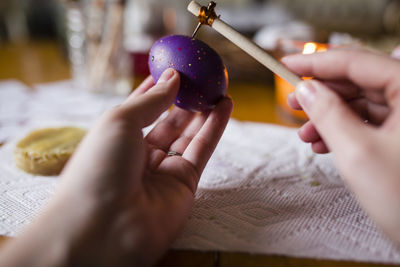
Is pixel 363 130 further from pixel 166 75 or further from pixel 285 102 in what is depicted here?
pixel 285 102

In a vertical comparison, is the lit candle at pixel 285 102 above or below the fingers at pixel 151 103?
below

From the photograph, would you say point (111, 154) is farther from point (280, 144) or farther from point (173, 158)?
point (280, 144)

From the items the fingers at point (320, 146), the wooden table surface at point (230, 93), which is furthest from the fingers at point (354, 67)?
the wooden table surface at point (230, 93)

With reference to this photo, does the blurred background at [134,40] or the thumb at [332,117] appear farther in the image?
the blurred background at [134,40]

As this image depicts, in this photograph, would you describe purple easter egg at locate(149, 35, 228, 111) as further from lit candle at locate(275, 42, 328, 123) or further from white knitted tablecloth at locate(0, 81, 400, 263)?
lit candle at locate(275, 42, 328, 123)

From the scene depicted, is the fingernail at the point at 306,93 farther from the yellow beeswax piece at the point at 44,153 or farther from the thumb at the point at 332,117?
the yellow beeswax piece at the point at 44,153

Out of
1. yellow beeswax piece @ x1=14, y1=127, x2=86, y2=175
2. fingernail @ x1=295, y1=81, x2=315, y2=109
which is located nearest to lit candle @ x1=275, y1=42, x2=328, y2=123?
fingernail @ x1=295, y1=81, x2=315, y2=109
